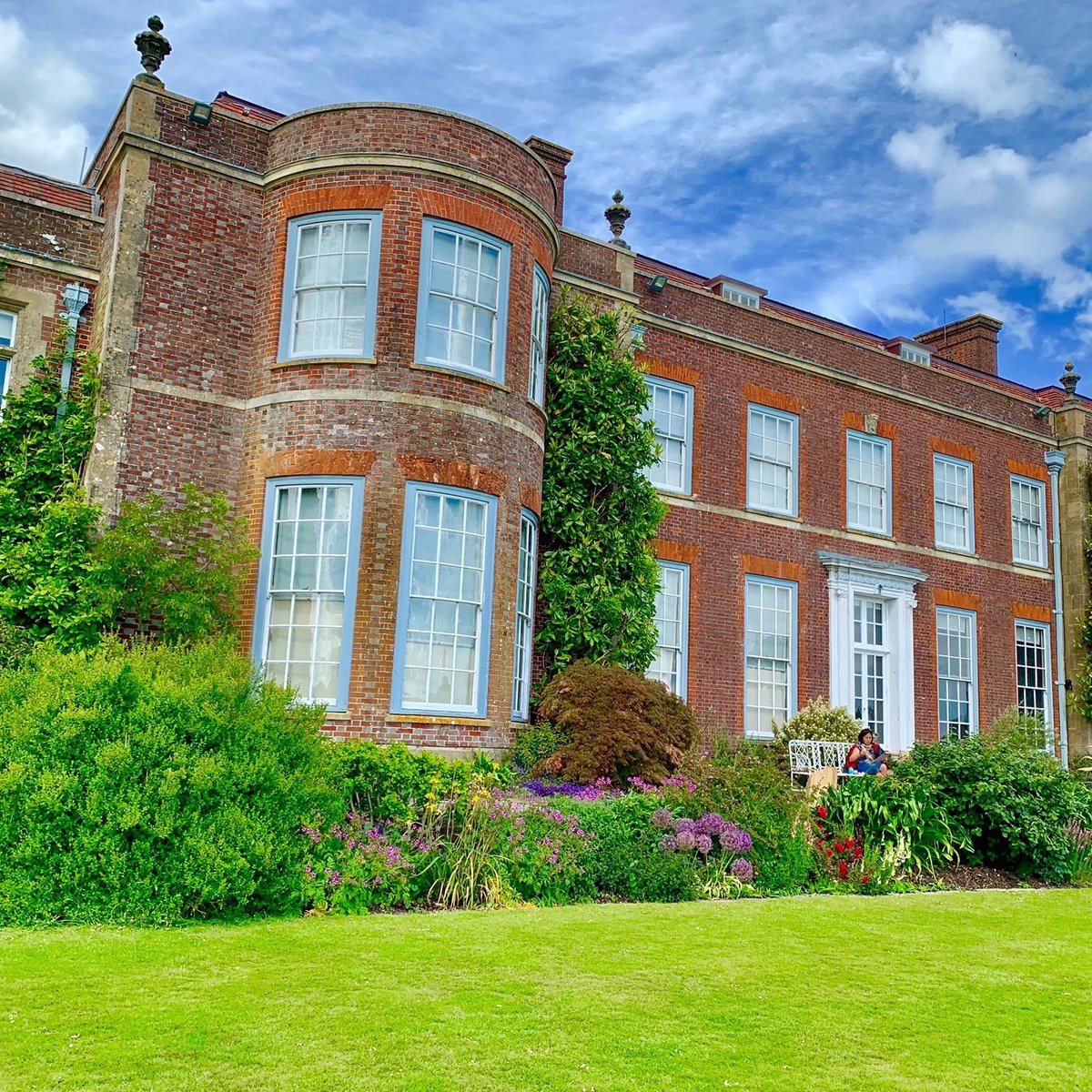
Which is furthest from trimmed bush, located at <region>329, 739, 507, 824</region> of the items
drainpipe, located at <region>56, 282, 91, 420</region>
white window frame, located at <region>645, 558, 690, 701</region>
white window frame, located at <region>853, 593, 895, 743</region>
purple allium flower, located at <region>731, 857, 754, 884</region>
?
white window frame, located at <region>853, 593, 895, 743</region>

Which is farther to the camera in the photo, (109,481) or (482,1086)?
(109,481)

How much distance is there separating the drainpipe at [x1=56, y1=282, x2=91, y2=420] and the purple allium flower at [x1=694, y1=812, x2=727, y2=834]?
9094 mm

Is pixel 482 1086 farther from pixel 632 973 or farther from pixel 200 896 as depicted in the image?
pixel 200 896

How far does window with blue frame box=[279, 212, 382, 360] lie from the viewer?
13.8m

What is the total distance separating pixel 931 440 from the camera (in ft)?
74.9

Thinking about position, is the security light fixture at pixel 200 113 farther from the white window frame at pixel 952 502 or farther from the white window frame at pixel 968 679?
the white window frame at pixel 968 679

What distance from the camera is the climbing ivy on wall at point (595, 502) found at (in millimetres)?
15570

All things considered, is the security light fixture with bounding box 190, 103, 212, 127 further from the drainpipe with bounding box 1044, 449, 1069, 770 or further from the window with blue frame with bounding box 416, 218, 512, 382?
the drainpipe with bounding box 1044, 449, 1069, 770

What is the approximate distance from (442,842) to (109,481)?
6.14 metres

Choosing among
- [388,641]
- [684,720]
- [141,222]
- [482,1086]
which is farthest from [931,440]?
[482,1086]

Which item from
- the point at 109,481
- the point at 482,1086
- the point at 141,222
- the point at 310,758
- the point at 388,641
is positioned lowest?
the point at 482,1086

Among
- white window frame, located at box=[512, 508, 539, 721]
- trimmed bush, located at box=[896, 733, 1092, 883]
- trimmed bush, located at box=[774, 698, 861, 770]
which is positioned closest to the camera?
trimmed bush, located at box=[896, 733, 1092, 883]

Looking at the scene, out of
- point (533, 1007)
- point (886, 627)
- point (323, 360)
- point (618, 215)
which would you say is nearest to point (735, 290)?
point (618, 215)

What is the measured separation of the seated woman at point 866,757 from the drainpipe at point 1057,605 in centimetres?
926
